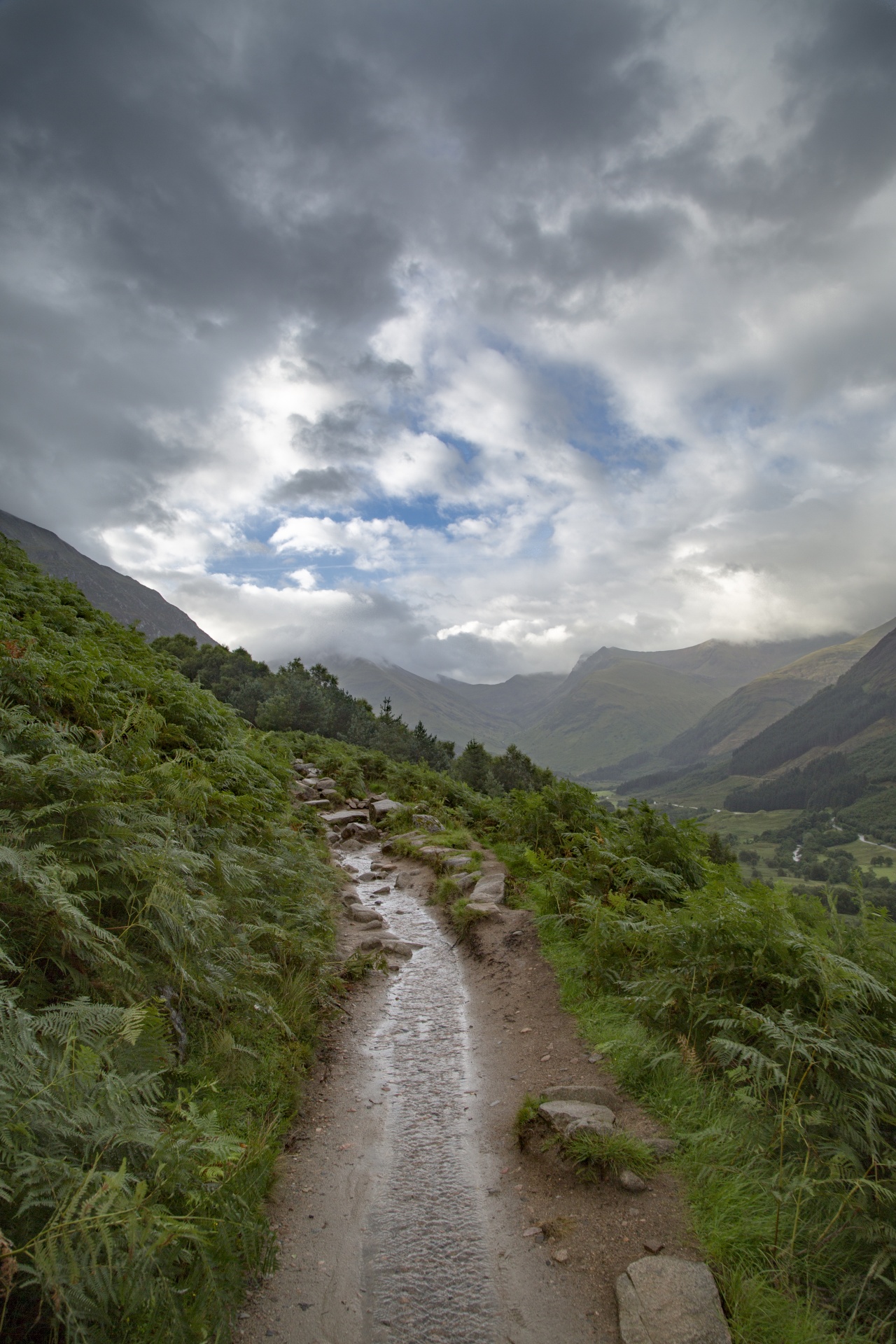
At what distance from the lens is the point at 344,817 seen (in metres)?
19.9

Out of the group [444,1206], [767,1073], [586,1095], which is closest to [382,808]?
[586,1095]

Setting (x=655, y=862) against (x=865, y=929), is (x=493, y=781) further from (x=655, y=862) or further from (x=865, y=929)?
(x=865, y=929)

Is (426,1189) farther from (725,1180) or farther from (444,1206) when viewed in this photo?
(725,1180)

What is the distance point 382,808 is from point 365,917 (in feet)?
31.6

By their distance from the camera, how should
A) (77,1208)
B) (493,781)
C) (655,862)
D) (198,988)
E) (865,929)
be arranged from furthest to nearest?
(493,781) < (655,862) < (865,929) < (198,988) < (77,1208)

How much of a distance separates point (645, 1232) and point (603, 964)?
152 inches

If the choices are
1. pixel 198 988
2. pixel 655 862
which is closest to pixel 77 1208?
pixel 198 988

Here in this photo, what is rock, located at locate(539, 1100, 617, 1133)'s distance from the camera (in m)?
5.12

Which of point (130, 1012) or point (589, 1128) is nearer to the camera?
point (130, 1012)

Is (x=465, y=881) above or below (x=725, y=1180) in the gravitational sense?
below

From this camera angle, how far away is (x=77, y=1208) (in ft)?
9.62

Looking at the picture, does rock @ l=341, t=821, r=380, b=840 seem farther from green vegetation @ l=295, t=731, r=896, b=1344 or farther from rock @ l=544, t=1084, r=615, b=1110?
rock @ l=544, t=1084, r=615, b=1110

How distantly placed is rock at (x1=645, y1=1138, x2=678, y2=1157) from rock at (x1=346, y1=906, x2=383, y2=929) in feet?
24.3

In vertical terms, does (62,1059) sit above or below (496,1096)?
above
